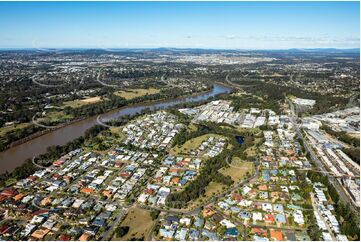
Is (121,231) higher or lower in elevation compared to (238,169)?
higher

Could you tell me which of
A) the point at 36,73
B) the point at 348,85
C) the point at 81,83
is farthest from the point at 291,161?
the point at 36,73

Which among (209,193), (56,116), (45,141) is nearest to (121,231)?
(209,193)

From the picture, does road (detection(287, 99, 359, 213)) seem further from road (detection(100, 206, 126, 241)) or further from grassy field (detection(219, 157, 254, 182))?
road (detection(100, 206, 126, 241))

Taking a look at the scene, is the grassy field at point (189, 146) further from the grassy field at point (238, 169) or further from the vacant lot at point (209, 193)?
the vacant lot at point (209, 193)

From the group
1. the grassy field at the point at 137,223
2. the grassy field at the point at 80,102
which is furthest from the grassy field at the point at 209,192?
the grassy field at the point at 80,102

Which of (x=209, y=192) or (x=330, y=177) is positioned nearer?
(x=209, y=192)

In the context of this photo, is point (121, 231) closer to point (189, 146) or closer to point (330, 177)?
point (189, 146)

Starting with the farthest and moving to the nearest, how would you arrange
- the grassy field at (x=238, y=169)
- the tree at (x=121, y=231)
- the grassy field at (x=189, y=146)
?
the grassy field at (x=189, y=146)
the grassy field at (x=238, y=169)
the tree at (x=121, y=231)

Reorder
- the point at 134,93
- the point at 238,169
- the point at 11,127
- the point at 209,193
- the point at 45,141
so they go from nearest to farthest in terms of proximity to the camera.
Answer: the point at 209,193 → the point at 238,169 → the point at 45,141 → the point at 11,127 → the point at 134,93
